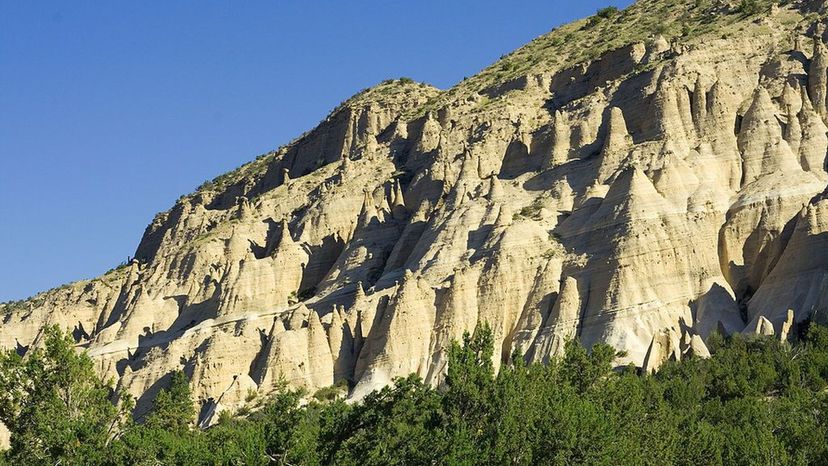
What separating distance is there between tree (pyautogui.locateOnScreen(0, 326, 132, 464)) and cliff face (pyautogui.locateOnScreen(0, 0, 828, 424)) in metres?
26.4

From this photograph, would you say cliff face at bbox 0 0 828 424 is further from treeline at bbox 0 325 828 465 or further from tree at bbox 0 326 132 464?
tree at bbox 0 326 132 464

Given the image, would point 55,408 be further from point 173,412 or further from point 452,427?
point 173,412

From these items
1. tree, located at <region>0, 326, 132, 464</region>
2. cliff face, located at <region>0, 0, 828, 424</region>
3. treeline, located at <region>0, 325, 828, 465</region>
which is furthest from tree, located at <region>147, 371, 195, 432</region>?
tree, located at <region>0, 326, 132, 464</region>

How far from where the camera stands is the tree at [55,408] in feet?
179

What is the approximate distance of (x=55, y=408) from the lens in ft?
184

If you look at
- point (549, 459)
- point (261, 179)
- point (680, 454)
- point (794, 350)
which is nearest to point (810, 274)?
point (794, 350)

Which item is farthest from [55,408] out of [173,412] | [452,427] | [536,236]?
[536,236]

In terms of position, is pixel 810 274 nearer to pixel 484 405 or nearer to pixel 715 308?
pixel 715 308

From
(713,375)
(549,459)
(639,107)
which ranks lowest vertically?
(549,459)

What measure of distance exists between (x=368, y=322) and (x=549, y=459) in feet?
110

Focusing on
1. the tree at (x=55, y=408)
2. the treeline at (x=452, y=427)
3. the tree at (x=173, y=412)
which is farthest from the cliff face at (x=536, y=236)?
the tree at (x=55, y=408)

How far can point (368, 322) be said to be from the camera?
87000 millimetres

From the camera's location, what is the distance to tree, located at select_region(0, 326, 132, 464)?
179 feet

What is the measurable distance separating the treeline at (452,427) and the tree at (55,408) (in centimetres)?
5
